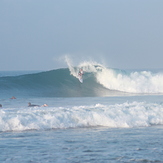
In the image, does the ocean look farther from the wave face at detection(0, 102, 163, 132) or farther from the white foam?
the white foam

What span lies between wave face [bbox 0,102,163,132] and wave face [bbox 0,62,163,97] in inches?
416

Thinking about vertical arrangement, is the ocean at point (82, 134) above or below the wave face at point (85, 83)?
below

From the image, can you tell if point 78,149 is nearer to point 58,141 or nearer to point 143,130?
point 58,141

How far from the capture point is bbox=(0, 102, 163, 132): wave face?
485 inches

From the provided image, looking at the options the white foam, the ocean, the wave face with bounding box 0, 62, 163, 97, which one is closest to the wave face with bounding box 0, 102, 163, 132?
the ocean

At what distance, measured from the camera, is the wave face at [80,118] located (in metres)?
12.3

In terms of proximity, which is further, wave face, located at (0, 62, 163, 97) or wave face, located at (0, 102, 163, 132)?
wave face, located at (0, 62, 163, 97)

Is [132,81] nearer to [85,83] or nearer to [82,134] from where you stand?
[85,83]

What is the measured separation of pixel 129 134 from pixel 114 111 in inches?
137

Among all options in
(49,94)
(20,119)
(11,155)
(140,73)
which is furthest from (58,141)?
(140,73)

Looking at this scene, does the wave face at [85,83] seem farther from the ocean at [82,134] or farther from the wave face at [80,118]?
the ocean at [82,134]

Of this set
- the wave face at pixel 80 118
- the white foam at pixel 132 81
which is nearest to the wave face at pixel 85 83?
the white foam at pixel 132 81

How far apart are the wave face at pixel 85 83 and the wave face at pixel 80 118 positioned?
10.6 metres

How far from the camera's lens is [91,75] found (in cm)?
3150
